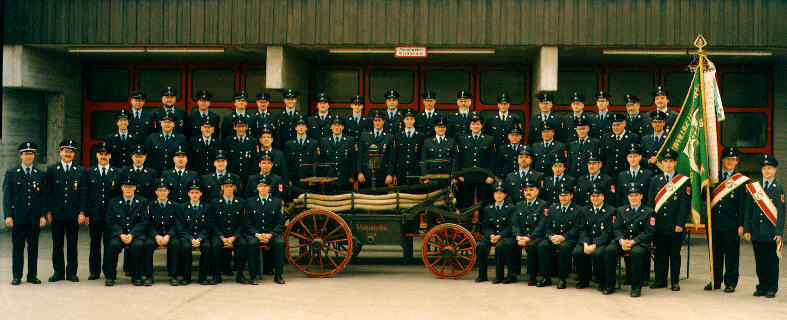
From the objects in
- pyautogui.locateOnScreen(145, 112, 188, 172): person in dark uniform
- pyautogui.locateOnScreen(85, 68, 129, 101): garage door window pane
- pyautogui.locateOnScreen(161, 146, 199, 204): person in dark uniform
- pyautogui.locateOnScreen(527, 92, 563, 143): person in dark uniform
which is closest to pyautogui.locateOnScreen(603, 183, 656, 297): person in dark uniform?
pyautogui.locateOnScreen(527, 92, 563, 143): person in dark uniform

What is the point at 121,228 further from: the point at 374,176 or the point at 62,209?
the point at 374,176

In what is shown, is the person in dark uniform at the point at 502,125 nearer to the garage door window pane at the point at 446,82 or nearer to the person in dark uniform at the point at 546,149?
the person in dark uniform at the point at 546,149

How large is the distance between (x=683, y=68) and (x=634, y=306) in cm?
885

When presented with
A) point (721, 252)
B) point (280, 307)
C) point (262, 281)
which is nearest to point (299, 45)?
point (262, 281)

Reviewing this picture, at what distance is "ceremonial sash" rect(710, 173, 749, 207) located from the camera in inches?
359

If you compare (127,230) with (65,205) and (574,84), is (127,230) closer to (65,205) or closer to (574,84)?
(65,205)

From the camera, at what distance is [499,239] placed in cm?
956

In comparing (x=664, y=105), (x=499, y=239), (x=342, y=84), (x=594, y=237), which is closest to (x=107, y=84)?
(x=342, y=84)

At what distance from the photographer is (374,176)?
10805 millimetres

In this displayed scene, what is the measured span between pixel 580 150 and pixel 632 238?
1.82m

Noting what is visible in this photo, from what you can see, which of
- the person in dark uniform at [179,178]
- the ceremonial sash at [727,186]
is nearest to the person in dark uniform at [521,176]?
the ceremonial sash at [727,186]

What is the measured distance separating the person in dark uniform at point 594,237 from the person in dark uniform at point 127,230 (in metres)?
5.35

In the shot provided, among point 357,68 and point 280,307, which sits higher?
point 357,68

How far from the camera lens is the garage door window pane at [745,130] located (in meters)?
15.3
